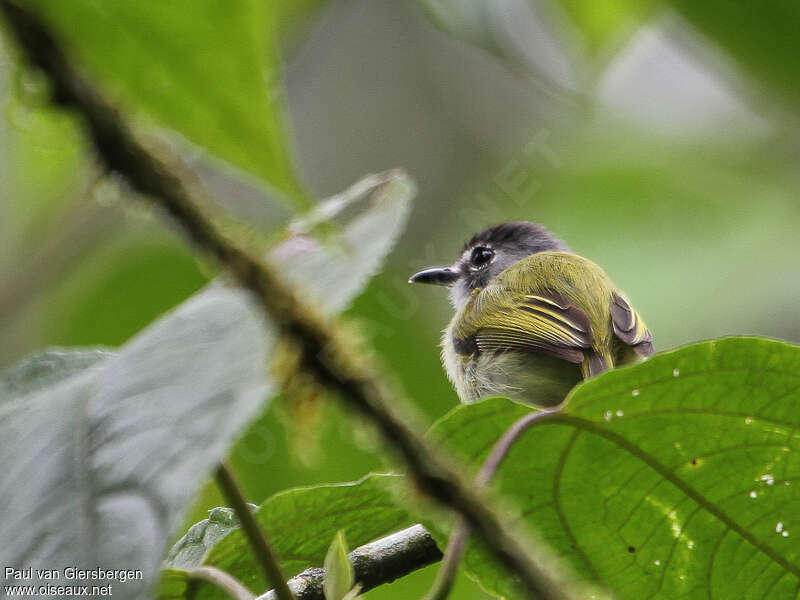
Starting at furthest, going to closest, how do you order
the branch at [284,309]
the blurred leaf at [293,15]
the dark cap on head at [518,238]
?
the dark cap on head at [518,238], the blurred leaf at [293,15], the branch at [284,309]

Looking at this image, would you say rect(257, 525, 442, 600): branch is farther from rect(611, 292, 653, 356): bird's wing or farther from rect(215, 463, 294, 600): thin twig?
rect(611, 292, 653, 356): bird's wing

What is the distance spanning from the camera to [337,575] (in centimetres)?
A: 111

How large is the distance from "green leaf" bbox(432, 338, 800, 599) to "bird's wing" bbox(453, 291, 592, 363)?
5.84ft

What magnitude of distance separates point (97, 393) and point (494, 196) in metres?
4.47

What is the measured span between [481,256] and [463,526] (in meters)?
3.87

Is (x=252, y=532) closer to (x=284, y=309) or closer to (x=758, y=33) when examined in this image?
(x=284, y=309)

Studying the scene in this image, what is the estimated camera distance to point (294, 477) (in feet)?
8.58

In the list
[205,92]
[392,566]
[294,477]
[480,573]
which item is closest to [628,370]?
[480,573]

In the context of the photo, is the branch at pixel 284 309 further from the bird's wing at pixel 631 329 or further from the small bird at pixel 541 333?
the bird's wing at pixel 631 329

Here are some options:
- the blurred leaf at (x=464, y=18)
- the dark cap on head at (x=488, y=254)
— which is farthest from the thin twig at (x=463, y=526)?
the dark cap on head at (x=488, y=254)

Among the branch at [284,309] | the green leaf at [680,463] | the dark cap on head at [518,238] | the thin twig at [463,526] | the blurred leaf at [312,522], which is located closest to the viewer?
the branch at [284,309]

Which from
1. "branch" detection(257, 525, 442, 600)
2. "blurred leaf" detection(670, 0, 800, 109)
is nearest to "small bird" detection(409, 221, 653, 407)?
"branch" detection(257, 525, 442, 600)

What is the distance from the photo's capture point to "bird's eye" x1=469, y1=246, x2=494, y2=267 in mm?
4734

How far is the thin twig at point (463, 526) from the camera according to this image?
1.03 meters
